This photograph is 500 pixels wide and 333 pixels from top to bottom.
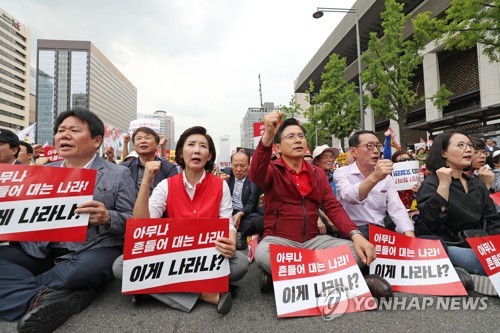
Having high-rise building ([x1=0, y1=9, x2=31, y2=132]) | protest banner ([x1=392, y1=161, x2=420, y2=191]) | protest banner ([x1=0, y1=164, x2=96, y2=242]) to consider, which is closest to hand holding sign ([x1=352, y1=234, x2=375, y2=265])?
protest banner ([x1=0, y1=164, x2=96, y2=242])

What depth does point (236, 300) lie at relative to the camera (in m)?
2.26

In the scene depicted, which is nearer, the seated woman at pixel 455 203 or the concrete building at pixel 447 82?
the seated woman at pixel 455 203

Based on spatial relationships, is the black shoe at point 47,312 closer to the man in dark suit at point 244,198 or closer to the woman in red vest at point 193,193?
the woman in red vest at point 193,193

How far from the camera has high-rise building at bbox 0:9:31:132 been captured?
58.3m

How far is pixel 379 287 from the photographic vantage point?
208 centimetres

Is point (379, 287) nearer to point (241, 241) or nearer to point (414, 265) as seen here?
point (414, 265)

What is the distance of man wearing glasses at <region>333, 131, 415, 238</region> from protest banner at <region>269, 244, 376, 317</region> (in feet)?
2.68

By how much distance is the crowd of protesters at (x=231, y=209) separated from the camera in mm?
1979

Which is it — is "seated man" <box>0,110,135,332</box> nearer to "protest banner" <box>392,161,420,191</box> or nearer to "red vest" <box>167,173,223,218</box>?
"red vest" <box>167,173,223,218</box>

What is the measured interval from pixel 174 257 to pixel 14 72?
82.2 metres

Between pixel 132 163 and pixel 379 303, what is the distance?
3.44 m

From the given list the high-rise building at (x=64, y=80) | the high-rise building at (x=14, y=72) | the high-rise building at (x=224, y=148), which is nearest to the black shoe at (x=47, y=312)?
the high-rise building at (x=224, y=148)

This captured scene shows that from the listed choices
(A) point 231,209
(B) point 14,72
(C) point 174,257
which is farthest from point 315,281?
(B) point 14,72

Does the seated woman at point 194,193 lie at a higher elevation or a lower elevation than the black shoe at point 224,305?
higher
